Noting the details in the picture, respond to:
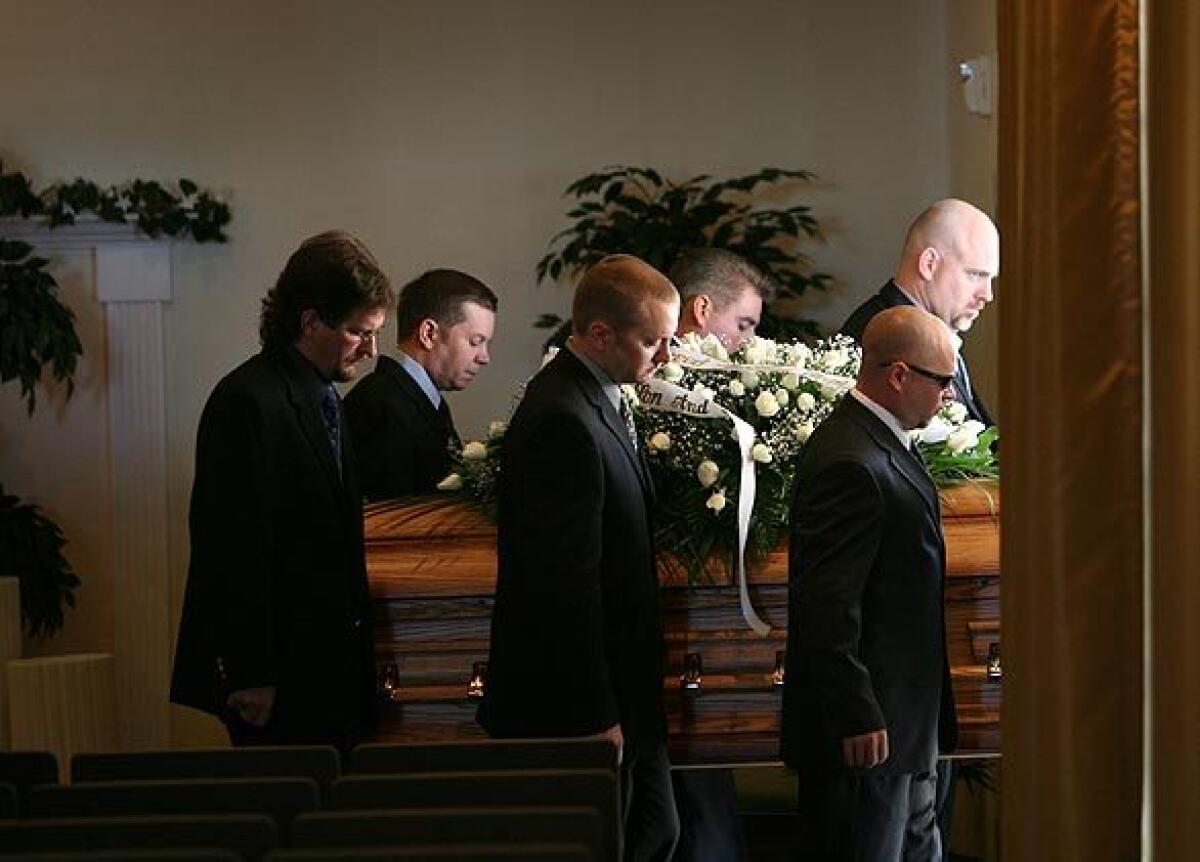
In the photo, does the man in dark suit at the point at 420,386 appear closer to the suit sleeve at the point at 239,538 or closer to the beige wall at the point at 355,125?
the suit sleeve at the point at 239,538

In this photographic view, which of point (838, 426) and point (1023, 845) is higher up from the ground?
point (838, 426)

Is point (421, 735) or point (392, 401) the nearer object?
point (421, 735)

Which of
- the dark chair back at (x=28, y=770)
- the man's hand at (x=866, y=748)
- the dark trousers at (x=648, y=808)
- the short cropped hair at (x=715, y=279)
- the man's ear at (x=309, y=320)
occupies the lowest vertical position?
the dark trousers at (x=648, y=808)

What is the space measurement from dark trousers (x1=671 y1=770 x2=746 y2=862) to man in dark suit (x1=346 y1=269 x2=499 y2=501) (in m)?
1.12

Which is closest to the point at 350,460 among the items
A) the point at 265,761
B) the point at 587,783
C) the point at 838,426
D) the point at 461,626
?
the point at 461,626

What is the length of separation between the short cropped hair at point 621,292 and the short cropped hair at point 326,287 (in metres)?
0.49

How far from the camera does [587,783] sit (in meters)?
3.17

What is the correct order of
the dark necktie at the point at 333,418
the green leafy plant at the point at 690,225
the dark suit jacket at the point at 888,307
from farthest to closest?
the green leafy plant at the point at 690,225 < the dark suit jacket at the point at 888,307 < the dark necktie at the point at 333,418

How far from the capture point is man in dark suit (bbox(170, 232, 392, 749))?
4.59m

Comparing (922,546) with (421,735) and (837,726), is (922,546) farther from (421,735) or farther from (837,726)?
(421,735)

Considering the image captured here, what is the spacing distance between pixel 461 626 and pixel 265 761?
Result: 1532 mm

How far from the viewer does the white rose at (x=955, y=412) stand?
5.15 m

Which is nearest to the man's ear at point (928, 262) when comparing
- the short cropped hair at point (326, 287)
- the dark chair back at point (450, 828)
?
the short cropped hair at point (326, 287)

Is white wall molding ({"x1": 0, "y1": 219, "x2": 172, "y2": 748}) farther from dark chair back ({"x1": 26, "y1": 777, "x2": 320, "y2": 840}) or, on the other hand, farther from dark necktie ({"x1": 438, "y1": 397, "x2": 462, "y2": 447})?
dark chair back ({"x1": 26, "y1": 777, "x2": 320, "y2": 840})
